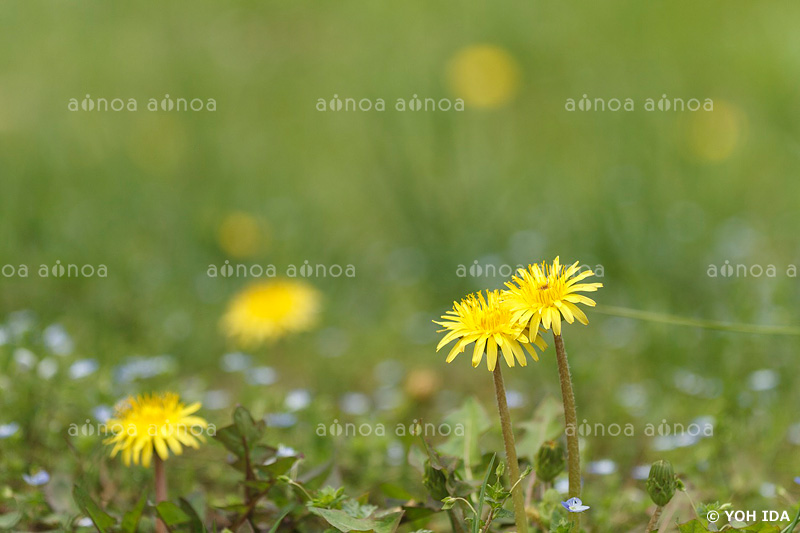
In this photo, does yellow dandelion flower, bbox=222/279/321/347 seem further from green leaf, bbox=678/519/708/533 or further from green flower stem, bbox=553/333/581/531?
green leaf, bbox=678/519/708/533

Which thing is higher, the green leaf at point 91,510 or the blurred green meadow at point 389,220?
the blurred green meadow at point 389,220

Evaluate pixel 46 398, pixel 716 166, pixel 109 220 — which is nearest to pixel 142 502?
pixel 46 398

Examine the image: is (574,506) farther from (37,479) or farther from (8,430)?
(8,430)

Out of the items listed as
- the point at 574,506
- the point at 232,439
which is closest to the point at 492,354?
the point at 574,506

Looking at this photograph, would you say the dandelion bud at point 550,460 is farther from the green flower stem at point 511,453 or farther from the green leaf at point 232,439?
the green leaf at point 232,439

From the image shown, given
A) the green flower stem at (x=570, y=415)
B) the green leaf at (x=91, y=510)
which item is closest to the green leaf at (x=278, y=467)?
the green leaf at (x=91, y=510)

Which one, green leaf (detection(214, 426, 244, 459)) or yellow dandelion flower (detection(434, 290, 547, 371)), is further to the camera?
green leaf (detection(214, 426, 244, 459))

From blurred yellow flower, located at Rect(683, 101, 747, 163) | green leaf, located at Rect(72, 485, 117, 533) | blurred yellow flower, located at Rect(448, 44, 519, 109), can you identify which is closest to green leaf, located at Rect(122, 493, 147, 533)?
green leaf, located at Rect(72, 485, 117, 533)
